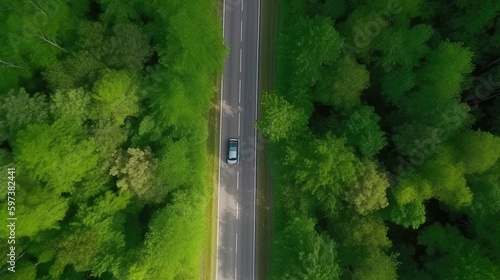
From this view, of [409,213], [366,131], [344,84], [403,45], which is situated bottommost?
[409,213]

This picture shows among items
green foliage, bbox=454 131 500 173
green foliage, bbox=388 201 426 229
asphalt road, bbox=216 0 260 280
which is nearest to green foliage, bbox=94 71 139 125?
asphalt road, bbox=216 0 260 280

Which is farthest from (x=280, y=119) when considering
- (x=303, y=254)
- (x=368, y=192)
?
(x=303, y=254)

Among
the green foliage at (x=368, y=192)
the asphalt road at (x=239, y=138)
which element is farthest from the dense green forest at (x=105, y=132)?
the green foliage at (x=368, y=192)

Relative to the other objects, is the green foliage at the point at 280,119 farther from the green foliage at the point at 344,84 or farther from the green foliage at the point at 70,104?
the green foliage at the point at 70,104

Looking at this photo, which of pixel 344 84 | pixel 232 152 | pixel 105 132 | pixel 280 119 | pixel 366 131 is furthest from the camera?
pixel 232 152

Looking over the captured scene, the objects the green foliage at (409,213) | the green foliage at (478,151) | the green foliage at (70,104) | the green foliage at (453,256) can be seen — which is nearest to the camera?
the green foliage at (478,151)

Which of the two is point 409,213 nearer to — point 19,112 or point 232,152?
point 232,152
